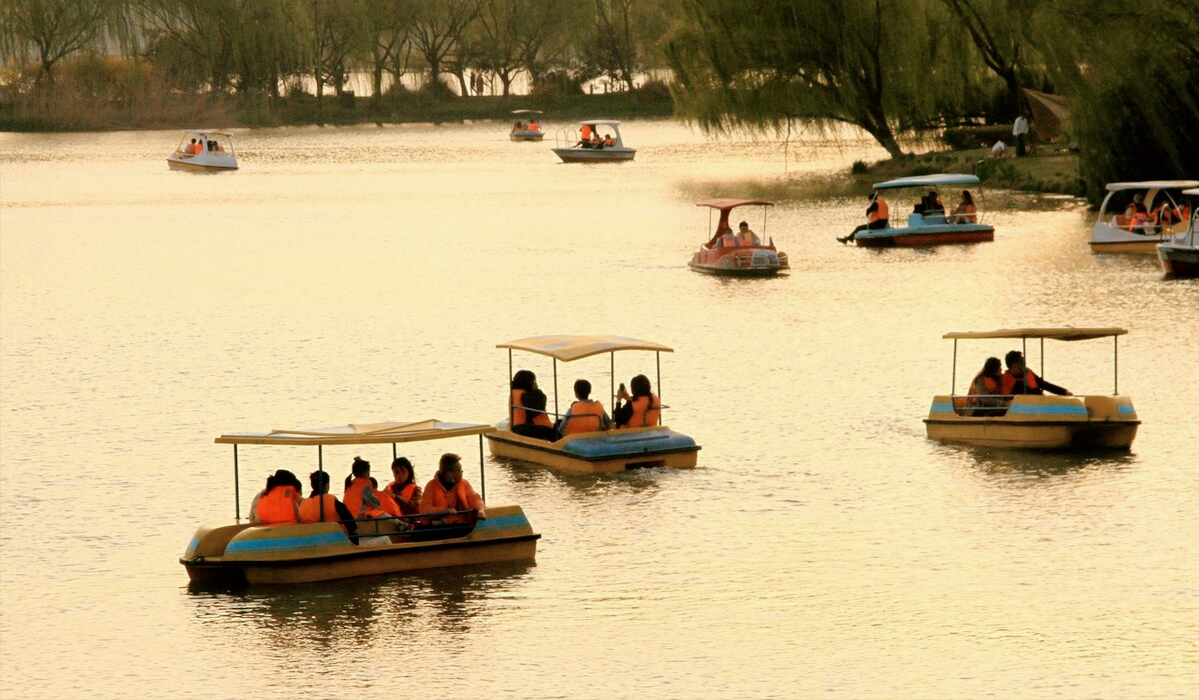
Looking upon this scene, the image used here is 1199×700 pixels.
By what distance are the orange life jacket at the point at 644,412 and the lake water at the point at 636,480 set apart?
0.76m

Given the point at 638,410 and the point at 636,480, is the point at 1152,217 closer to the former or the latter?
the point at 638,410

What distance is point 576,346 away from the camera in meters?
24.1

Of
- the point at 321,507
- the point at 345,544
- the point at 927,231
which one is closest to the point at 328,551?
the point at 345,544

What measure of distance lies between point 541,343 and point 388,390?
6.46 m

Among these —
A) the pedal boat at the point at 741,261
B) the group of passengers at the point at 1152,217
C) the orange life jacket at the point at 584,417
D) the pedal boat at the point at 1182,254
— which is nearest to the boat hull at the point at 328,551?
the orange life jacket at the point at 584,417

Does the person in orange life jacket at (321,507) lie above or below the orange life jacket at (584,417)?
below

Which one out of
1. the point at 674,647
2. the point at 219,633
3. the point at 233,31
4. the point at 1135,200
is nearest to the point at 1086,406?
the point at 674,647

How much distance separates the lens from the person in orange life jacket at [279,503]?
60.0 feet

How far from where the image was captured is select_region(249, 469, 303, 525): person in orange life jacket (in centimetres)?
1830

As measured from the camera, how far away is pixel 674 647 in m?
16.6

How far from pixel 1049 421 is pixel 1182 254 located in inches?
751

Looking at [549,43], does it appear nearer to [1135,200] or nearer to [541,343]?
[1135,200]

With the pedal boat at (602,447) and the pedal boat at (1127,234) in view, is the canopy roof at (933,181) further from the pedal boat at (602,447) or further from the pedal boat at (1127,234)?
the pedal boat at (602,447)

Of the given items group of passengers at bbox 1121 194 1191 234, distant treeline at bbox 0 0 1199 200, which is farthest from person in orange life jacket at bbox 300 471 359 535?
distant treeline at bbox 0 0 1199 200
